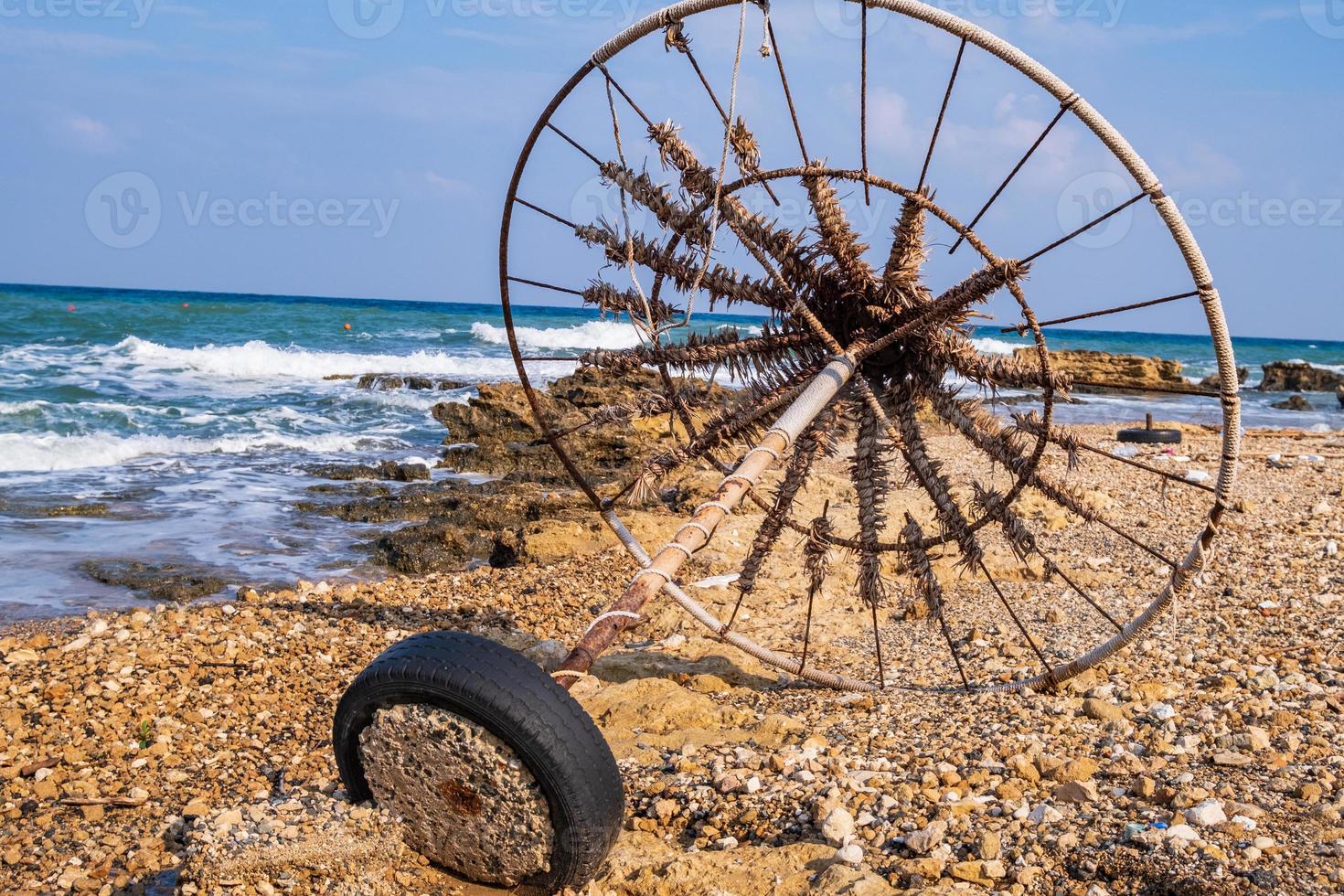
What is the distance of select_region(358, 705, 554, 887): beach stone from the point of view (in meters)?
3.14

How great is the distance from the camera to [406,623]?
668cm

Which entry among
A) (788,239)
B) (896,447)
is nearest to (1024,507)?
(896,447)

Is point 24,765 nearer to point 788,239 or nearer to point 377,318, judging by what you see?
point 788,239

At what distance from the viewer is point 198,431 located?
18.0 metres

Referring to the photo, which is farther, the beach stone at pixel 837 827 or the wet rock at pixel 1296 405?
the wet rock at pixel 1296 405

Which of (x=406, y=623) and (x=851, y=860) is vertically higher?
(x=851, y=860)

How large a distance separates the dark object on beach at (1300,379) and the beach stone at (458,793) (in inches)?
1620

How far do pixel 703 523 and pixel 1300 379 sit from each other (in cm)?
4188

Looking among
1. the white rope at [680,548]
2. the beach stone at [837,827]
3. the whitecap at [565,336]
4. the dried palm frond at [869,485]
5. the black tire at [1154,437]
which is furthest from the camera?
the whitecap at [565,336]

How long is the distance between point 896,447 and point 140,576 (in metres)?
6.72

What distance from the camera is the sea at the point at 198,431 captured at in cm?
948

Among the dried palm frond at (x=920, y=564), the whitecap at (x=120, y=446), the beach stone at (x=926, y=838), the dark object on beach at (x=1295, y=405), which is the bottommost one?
the whitecap at (x=120, y=446)

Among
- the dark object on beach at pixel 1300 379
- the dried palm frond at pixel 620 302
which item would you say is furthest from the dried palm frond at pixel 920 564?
the dark object on beach at pixel 1300 379

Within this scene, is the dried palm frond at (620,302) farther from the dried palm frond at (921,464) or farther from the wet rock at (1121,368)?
the wet rock at (1121,368)
